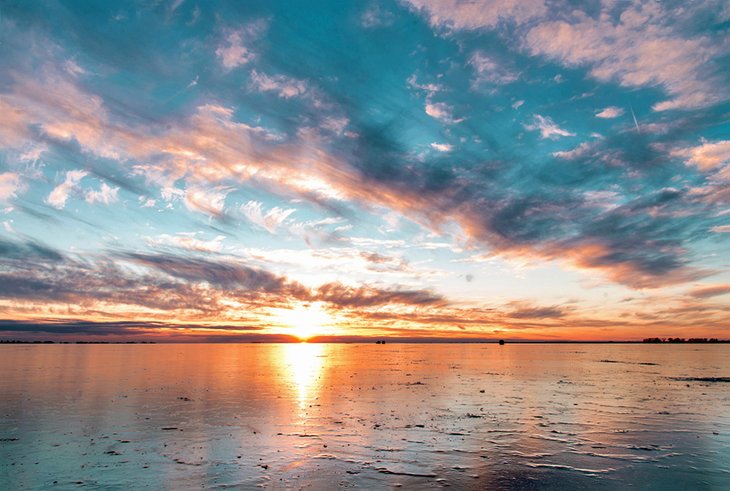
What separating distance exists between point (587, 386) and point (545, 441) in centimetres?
3494

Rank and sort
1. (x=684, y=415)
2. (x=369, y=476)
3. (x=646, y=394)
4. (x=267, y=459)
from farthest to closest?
(x=646, y=394) → (x=684, y=415) → (x=267, y=459) → (x=369, y=476)

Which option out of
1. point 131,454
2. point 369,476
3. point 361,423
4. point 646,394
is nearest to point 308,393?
point 361,423

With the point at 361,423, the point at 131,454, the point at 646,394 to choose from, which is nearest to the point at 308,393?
the point at 361,423

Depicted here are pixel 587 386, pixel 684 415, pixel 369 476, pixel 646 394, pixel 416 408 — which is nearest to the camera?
pixel 369 476

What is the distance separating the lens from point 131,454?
23312 mm

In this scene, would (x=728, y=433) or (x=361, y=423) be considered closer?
(x=728, y=433)

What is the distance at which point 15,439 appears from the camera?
26188mm

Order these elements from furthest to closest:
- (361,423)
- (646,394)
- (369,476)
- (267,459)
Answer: (646,394) < (361,423) < (267,459) < (369,476)

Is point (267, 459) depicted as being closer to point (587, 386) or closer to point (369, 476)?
point (369, 476)

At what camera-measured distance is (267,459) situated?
888 inches

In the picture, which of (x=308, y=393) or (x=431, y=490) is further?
(x=308, y=393)

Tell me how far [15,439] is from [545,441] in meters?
30.2

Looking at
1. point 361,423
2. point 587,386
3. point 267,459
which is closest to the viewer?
point 267,459

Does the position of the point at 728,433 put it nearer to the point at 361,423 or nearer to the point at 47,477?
the point at 361,423
